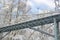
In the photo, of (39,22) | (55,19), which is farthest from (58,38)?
(39,22)

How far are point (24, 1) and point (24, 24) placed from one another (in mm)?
7705

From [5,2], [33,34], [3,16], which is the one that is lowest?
[33,34]

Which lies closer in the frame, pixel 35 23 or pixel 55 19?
pixel 55 19

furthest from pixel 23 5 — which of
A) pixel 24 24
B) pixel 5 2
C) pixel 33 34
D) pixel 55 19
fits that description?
pixel 55 19

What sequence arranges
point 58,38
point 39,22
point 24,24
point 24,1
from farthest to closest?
point 24,1 → point 24,24 → point 39,22 → point 58,38

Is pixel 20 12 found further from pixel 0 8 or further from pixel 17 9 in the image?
pixel 0 8

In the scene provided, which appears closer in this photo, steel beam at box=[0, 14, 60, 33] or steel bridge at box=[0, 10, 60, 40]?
steel bridge at box=[0, 10, 60, 40]

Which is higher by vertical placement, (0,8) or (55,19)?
(55,19)

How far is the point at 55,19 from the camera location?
6750 mm

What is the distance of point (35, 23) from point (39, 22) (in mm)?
267

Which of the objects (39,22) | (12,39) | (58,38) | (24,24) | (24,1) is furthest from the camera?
(24,1)

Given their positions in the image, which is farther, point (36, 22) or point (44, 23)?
point (36, 22)

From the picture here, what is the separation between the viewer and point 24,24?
8070 mm

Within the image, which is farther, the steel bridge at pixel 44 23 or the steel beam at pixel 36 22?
the steel beam at pixel 36 22
